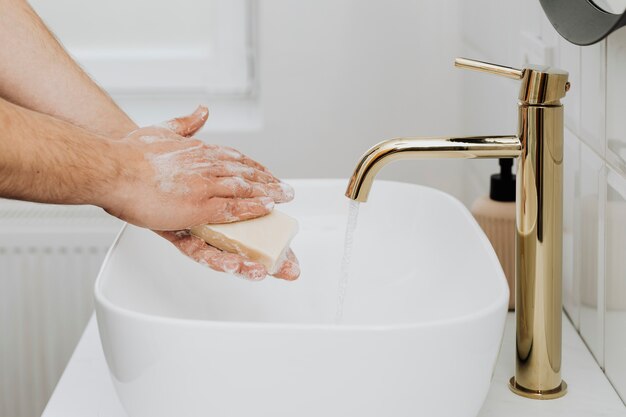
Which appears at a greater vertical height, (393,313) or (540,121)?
(540,121)

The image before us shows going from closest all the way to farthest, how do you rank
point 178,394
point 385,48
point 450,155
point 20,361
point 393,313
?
point 178,394 → point 450,155 → point 393,313 → point 385,48 → point 20,361

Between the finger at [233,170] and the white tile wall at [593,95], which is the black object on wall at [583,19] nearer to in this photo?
the white tile wall at [593,95]

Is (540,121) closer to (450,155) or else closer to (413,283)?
(450,155)

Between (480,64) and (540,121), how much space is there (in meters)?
0.08

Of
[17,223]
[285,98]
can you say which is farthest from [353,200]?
[17,223]

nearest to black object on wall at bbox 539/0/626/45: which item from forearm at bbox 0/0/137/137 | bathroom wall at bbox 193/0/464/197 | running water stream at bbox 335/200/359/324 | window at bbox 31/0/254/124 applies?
running water stream at bbox 335/200/359/324

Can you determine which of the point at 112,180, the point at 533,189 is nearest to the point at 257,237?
the point at 112,180

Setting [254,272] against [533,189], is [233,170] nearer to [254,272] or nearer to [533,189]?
[254,272]

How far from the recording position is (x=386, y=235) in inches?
42.7

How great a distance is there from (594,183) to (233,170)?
375 mm

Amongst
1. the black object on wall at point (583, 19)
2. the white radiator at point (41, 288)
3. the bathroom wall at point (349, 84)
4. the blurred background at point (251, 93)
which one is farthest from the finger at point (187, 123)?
the white radiator at point (41, 288)

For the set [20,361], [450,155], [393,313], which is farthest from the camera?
[20,361]

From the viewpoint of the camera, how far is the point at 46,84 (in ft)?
3.61

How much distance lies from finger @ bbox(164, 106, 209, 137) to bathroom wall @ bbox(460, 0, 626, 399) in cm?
42
